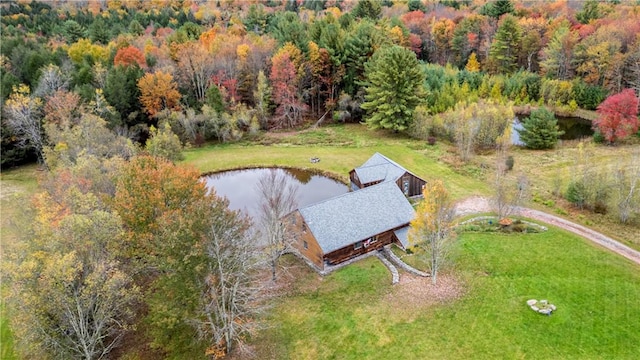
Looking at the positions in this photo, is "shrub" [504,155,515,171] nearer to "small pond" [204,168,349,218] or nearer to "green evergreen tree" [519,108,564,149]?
"green evergreen tree" [519,108,564,149]

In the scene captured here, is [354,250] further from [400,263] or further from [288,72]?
[288,72]

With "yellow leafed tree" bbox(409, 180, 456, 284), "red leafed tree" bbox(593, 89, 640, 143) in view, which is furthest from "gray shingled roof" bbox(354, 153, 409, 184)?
"red leafed tree" bbox(593, 89, 640, 143)

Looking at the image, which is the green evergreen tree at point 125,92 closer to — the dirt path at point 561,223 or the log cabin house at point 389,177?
the log cabin house at point 389,177

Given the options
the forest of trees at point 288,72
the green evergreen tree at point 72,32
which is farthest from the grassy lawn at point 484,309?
the green evergreen tree at point 72,32

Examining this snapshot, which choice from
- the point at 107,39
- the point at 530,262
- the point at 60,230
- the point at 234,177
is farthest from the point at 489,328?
the point at 107,39

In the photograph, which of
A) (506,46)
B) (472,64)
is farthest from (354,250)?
(472,64)
